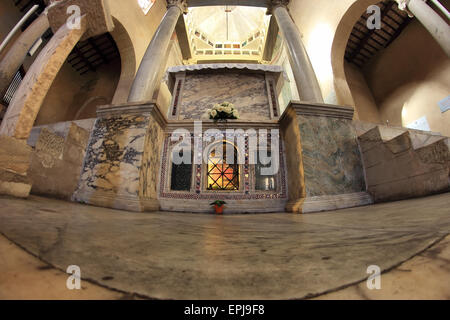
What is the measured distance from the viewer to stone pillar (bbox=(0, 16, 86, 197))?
6.19 feet

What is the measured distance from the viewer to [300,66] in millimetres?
4672

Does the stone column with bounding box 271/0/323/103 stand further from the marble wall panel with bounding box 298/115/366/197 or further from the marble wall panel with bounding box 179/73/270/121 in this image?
the marble wall panel with bounding box 179/73/270/121

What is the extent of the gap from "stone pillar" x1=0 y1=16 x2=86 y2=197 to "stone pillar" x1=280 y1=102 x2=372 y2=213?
144 inches

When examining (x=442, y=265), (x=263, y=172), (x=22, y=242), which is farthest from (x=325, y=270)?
(x=263, y=172)

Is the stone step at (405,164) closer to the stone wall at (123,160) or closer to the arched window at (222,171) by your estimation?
the arched window at (222,171)

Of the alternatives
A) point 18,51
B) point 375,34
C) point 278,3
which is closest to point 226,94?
point 278,3

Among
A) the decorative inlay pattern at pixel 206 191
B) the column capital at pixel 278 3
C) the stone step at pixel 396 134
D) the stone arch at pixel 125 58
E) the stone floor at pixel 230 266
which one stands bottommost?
the stone floor at pixel 230 266

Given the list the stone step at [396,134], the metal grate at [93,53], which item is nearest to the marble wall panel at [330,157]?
the stone step at [396,134]

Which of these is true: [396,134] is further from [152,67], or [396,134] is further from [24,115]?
[24,115]

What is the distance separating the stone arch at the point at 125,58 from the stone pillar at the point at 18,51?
237cm

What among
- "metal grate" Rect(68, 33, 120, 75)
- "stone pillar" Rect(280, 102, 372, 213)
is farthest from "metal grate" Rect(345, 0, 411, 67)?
"metal grate" Rect(68, 33, 120, 75)

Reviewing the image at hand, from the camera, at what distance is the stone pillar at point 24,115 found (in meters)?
1.89

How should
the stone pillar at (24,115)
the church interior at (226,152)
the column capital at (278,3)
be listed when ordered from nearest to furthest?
the church interior at (226,152) → the stone pillar at (24,115) → the column capital at (278,3)
